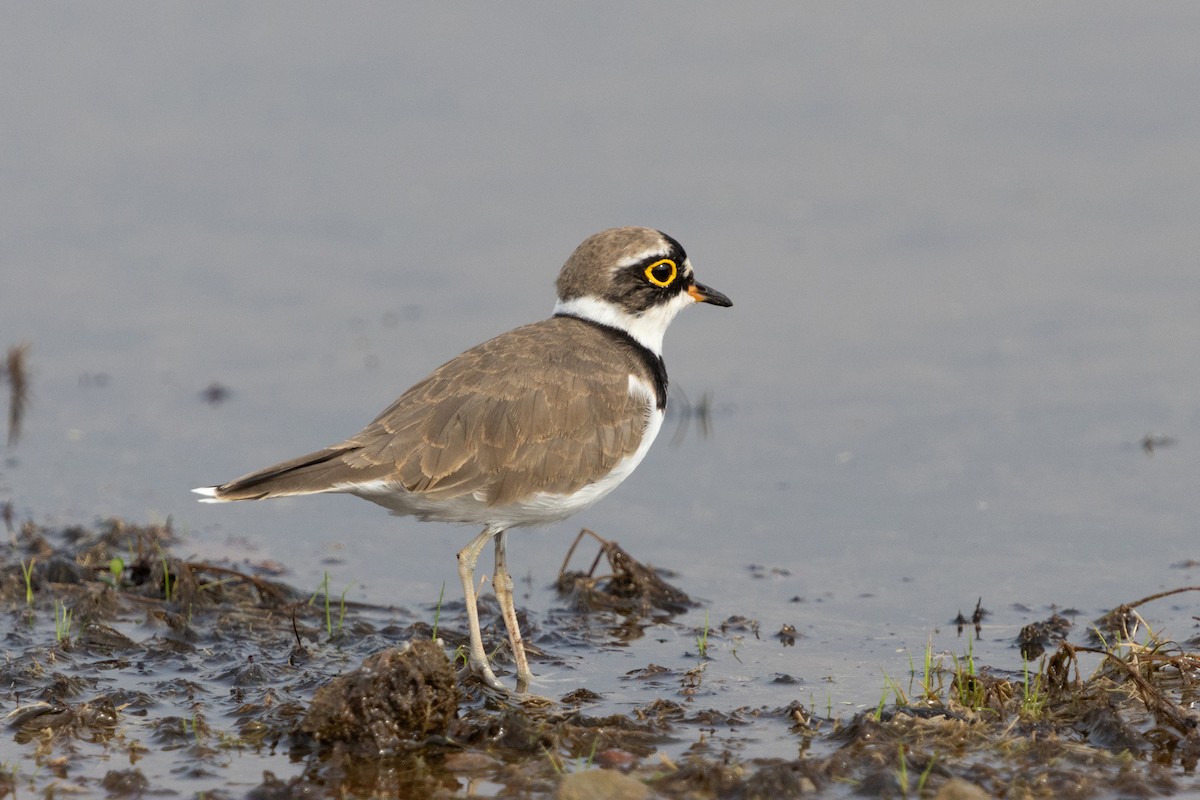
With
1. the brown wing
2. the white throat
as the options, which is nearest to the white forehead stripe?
the white throat

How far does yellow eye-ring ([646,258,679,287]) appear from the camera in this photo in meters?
7.64

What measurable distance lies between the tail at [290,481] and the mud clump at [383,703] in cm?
86

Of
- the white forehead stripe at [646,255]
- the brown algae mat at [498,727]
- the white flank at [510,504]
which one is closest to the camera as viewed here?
the brown algae mat at [498,727]

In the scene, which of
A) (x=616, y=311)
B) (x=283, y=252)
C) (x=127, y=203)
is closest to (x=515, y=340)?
(x=616, y=311)

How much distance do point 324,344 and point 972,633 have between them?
17.8ft

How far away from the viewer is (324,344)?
11297 mm

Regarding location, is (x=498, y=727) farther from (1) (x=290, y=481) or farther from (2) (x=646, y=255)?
(2) (x=646, y=255)

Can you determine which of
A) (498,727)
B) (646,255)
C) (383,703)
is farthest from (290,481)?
(646,255)

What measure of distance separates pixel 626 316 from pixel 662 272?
0.29 meters

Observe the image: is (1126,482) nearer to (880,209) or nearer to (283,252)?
Result: (880,209)

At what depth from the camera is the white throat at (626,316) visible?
7.59 metres

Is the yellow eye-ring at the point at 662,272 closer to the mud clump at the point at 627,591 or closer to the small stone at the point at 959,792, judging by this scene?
the mud clump at the point at 627,591

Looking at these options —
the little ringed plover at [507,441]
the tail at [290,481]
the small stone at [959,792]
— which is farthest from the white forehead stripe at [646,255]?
the small stone at [959,792]

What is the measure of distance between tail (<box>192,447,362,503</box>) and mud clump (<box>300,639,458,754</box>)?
0.86 metres
